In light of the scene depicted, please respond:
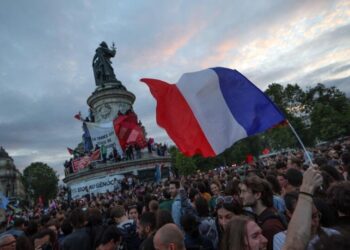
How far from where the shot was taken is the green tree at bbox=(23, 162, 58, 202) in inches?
3265

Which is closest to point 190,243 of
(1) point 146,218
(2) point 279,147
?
(1) point 146,218

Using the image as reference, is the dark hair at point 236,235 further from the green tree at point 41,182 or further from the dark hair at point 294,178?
the green tree at point 41,182

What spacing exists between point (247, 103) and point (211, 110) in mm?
907

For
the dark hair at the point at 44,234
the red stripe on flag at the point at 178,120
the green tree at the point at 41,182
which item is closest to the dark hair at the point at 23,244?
the dark hair at the point at 44,234

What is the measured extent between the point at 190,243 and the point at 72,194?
28.0 meters

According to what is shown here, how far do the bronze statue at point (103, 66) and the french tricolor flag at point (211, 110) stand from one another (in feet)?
119

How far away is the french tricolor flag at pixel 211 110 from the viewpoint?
5.42 m

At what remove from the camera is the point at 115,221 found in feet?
20.4

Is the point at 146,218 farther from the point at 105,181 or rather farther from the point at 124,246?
the point at 105,181

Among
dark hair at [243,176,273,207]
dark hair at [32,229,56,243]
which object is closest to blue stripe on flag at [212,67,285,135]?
dark hair at [243,176,273,207]

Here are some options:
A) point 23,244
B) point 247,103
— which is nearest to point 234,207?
point 247,103

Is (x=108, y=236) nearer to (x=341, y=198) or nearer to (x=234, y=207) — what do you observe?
(x=234, y=207)

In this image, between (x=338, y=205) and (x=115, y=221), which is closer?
(x=338, y=205)

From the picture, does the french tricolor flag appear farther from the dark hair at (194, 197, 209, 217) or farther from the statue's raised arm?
the statue's raised arm
